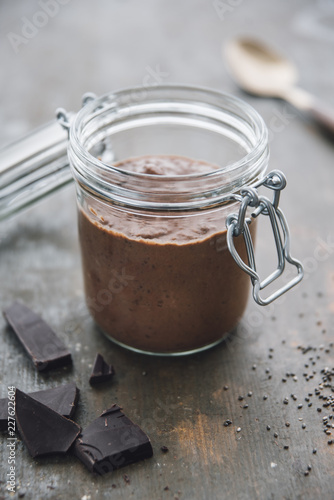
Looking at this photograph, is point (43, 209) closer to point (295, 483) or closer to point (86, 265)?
point (86, 265)

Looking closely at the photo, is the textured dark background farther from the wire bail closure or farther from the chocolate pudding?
the wire bail closure

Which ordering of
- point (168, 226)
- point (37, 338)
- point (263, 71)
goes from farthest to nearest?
point (263, 71)
point (37, 338)
point (168, 226)

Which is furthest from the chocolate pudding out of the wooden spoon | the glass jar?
the wooden spoon

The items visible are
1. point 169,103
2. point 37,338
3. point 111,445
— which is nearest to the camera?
point 111,445

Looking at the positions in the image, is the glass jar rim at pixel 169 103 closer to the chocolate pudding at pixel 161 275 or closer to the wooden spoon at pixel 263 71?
the chocolate pudding at pixel 161 275

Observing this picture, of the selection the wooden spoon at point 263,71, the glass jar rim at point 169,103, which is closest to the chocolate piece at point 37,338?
the glass jar rim at point 169,103

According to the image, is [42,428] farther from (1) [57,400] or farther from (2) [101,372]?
(2) [101,372]

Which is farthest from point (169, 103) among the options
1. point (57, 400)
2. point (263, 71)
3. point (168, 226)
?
point (263, 71)

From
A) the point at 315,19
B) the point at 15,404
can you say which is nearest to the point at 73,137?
the point at 15,404
